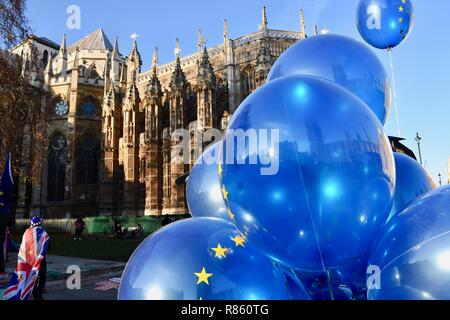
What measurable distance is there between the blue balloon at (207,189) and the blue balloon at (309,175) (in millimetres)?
1371

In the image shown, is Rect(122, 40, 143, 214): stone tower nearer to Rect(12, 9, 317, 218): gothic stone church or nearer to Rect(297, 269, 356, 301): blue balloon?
Answer: Rect(12, 9, 317, 218): gothic stone church

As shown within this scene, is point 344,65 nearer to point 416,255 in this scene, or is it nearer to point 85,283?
point 416,255

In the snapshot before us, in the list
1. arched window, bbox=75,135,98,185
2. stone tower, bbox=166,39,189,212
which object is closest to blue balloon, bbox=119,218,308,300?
stone tower, bbox=166,39,189,212

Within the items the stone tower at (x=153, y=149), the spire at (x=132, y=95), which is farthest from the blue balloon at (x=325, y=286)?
the spire at (x=132, y=95)

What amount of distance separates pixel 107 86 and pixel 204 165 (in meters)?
A: 36.5

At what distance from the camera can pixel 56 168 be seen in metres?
37.0

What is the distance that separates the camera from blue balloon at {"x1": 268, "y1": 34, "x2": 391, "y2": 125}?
3.63 m

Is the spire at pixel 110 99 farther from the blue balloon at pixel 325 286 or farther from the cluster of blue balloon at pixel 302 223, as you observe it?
the blue balloon at pixel 325 286

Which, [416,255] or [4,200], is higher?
[4,200]

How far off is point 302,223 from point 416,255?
0.69 m

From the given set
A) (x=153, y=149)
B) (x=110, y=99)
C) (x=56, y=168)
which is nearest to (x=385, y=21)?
(x=153, y=149)

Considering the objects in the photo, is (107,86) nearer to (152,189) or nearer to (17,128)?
(152,189)
